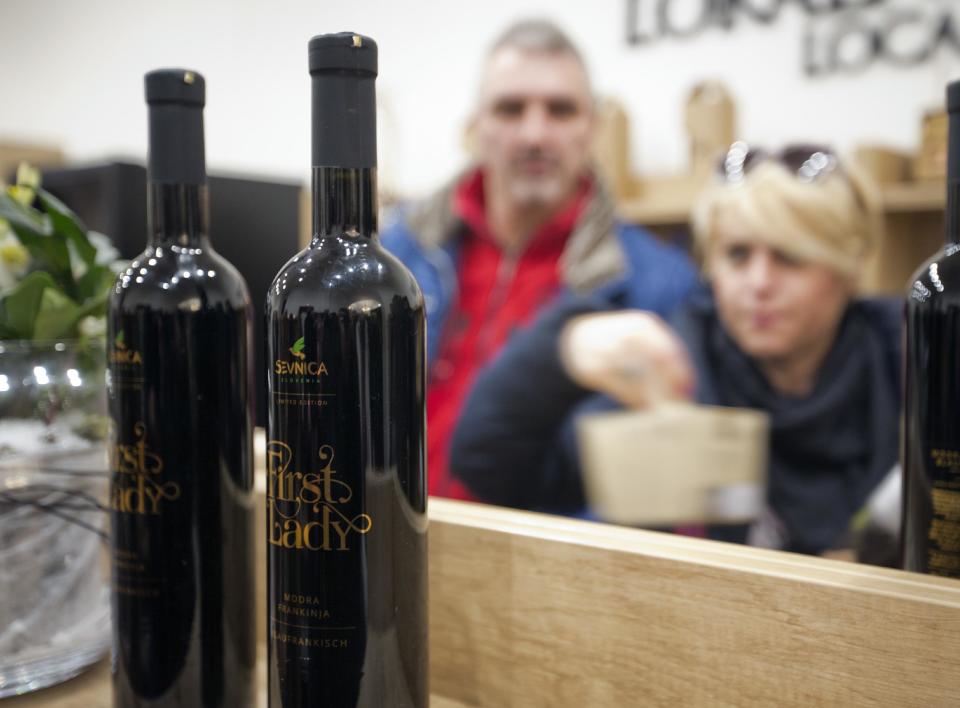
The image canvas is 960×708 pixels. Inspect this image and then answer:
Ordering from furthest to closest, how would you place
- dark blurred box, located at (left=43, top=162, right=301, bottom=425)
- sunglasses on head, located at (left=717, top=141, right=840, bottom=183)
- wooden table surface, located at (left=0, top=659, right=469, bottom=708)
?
dark blurred box, located at (left=43, top=162, right=301, bottom=425) < sunglasses on head, located at (left=717, top=141, right=840, bottom=183) < wooden table surface, located at (left=0, top=659, right=469, bottom=708)

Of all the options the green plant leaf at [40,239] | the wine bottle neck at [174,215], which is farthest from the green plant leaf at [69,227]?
the wine bottle neck at [174,215]

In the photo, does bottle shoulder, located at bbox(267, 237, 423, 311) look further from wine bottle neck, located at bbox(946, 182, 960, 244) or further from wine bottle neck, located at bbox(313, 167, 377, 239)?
wine bottle neck, located at bbox(946, 182, 960, 244)

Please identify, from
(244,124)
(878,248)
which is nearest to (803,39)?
(878,248)

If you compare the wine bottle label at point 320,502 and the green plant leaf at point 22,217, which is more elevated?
the green plant leaf at point 22,217

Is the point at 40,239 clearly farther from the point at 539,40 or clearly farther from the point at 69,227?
the point at 539,40

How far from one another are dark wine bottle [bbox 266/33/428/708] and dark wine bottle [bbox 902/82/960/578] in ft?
0.76

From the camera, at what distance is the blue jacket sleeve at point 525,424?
5.74 feet

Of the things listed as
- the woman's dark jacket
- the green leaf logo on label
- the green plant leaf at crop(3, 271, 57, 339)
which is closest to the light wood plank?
the green leaf logo on label

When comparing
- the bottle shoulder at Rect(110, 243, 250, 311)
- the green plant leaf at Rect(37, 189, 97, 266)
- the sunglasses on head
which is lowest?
the bottle shoulder at Rect(110, 243, 250, 311)

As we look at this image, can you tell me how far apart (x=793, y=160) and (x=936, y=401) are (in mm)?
1204

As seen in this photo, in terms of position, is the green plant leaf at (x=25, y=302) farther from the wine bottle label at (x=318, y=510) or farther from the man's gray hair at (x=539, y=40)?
the man's gray hair at (x=539, y=40)

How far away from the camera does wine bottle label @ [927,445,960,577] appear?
1.36ft

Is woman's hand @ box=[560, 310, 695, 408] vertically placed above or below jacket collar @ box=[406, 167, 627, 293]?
below

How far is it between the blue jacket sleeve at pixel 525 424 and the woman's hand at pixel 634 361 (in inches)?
1.9
